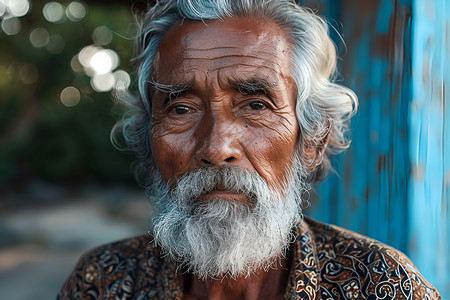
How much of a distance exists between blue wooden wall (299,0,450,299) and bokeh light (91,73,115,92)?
20.3ft

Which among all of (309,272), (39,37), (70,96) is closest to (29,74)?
(39,37)

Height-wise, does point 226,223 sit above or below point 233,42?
below

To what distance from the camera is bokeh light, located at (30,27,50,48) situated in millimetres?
7988

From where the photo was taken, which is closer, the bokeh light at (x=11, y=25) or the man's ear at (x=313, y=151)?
the man's ear at (x=313, y=151)

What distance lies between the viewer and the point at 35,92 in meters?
8.25

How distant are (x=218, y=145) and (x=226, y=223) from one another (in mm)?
287

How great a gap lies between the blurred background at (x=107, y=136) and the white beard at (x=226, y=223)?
62 centimetres

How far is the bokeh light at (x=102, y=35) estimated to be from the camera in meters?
7.80

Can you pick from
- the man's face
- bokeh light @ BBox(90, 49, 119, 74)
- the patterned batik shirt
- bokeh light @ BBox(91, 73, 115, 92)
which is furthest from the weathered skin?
bokeh light @ BBox(91, 73, 115, 92)

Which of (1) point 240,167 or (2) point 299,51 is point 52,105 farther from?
(1) point 240,167

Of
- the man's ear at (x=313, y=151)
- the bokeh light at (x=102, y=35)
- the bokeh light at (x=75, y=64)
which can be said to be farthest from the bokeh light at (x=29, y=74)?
the man's ear at (x=313, y=151)

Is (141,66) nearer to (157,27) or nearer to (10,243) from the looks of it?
(157,27)

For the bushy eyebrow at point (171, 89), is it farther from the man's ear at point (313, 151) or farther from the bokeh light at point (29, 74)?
the bokeh light at point (29, 74)

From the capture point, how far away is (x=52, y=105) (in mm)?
8156
